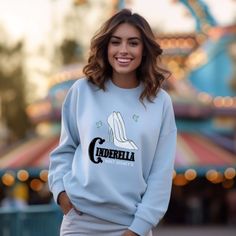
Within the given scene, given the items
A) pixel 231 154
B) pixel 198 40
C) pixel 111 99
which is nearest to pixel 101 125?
pixel 111 99

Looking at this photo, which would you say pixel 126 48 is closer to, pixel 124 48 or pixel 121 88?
pixel 124 48

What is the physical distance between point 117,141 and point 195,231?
659 inches

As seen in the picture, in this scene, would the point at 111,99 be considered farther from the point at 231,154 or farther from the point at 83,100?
the point at 231,154

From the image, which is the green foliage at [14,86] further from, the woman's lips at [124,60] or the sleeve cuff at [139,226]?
the sleeve cuff at [139,226]

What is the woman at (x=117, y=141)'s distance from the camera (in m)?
2.85

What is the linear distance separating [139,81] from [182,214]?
2083 cm

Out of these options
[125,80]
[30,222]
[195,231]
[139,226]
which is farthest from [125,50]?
[195,231]

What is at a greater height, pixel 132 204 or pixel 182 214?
pixel 132 204

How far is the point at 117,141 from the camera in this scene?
2883mm

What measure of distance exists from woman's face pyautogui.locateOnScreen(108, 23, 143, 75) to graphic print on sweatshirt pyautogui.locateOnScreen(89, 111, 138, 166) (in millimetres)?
219

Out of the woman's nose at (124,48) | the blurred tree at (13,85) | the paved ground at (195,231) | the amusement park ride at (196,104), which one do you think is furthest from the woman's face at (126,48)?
the blurred tree at (13,85)

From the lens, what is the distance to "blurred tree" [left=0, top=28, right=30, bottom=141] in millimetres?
40156

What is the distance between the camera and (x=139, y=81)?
3.05 metres

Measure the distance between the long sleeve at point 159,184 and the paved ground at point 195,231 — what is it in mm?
14949
